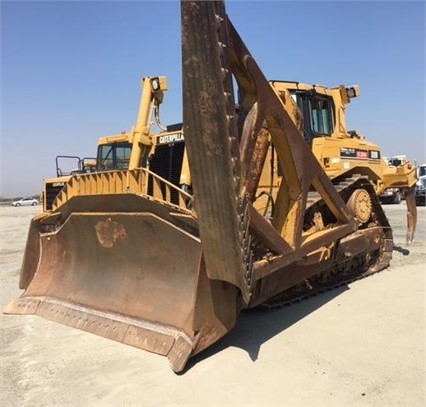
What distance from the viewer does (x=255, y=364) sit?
3619mm

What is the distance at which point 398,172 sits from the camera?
7.88 metres

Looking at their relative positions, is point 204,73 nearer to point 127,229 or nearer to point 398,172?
point 127,229

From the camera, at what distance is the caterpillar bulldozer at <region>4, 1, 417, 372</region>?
3.02 metres

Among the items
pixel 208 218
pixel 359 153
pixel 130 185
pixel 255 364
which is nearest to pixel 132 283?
pixel 130 185

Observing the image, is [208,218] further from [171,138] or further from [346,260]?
[346,260]

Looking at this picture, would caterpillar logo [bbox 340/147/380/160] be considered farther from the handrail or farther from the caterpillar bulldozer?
the handrail

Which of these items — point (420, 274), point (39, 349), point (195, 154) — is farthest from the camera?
point (420, 274)

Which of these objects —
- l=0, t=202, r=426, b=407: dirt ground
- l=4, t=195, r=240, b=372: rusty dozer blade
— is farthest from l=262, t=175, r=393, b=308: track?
l=4, t=195, r=240, b=372: rusty dozer blade

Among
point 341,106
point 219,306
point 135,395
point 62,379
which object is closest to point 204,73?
point 219,306

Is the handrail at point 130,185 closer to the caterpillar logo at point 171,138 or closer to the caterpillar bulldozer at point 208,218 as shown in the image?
the caterpillar bulldozer at point 208,218

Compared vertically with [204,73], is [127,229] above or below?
below

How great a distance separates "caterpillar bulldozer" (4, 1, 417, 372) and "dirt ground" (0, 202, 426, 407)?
21 cm

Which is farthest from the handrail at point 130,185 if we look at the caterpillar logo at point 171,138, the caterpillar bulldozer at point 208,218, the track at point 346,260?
the track at point 346,260

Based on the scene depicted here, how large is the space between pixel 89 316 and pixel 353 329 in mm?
2464
